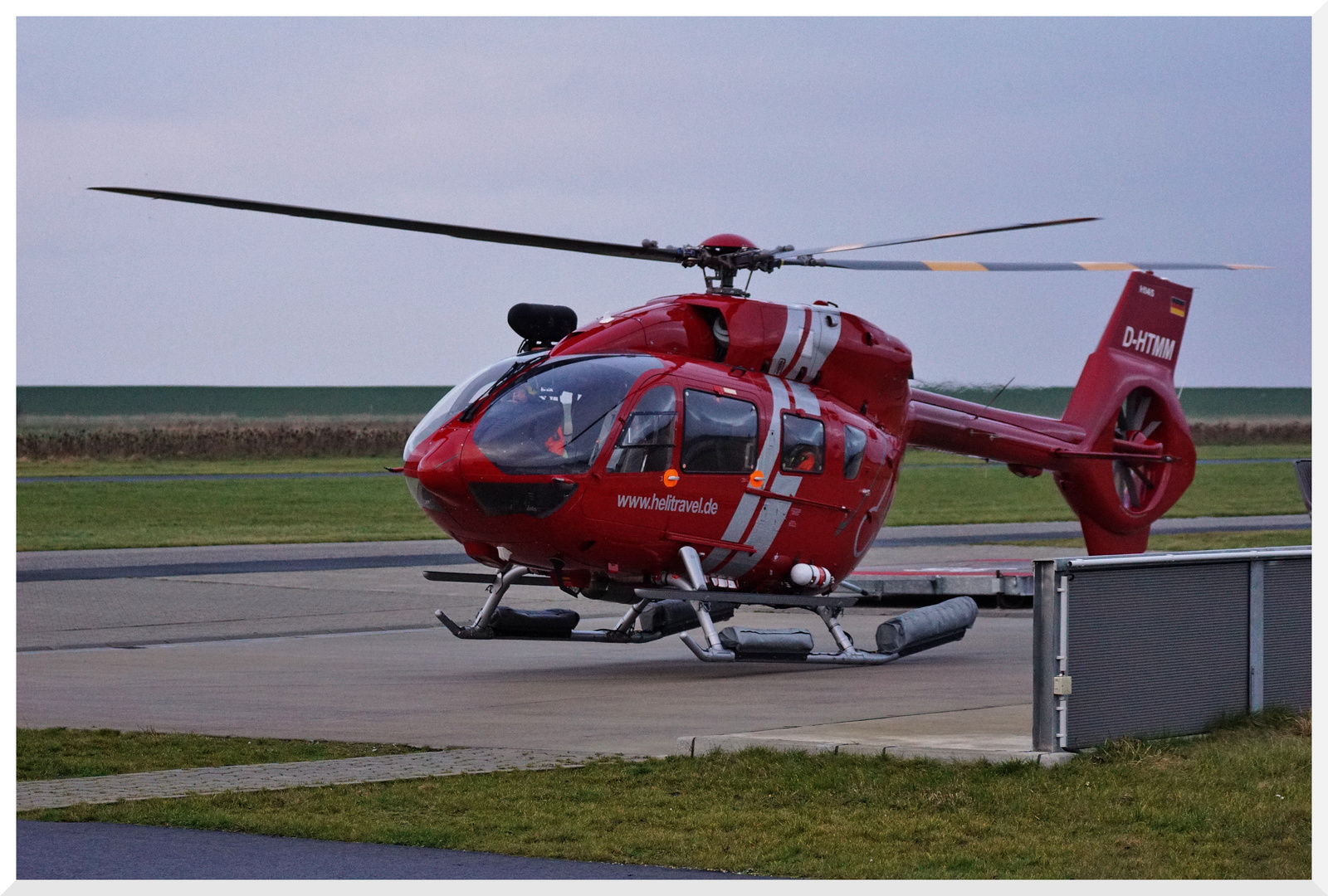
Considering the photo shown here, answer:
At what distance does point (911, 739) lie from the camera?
10797 mm

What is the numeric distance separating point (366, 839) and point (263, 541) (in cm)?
2498

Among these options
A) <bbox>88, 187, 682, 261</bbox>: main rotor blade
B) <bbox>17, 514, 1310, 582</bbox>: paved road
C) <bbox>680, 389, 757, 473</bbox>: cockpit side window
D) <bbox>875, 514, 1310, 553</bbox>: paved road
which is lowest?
<bbox>875, 514, 1310, 553</bbox>: paved road

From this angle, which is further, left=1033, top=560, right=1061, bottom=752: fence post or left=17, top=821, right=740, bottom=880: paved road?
left=1033, top=560, right=1061, bottom=752: fence post

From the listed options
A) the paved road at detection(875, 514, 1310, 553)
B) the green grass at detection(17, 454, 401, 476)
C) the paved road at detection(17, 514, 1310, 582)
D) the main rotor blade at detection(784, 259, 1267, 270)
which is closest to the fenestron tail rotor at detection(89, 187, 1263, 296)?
the main rotor blade at detection(784, 259, 1267, 270)

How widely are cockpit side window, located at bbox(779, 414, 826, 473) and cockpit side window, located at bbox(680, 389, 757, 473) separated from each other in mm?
381

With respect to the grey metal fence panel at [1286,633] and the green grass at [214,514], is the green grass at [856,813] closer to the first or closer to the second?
the grey metal fence panel at [1286,633]

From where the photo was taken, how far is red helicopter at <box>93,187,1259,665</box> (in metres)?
13.8

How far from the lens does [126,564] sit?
88.5 feet

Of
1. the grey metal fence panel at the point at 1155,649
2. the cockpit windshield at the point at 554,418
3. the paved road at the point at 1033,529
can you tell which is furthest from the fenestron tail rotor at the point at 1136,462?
the paved road at the point at 1033,529

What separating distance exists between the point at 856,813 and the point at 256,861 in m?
2.87

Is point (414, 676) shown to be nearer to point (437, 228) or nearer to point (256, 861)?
point (437, 228)

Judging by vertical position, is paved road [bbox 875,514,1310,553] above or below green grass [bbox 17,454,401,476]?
above

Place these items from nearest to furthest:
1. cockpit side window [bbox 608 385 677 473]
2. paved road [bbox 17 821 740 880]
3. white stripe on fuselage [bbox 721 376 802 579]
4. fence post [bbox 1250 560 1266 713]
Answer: paved road [bbox 17 821 740 880], fence post [bbox 1250 560 1266 713], cockpit side window [bbox 608 385 677 473], white stripe on fuselage [bbox 721 376 802 579]

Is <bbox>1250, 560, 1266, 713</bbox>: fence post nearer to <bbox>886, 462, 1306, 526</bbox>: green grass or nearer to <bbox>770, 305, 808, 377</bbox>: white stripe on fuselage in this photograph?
<bbox>770, 305, 808, 377</bbox>: white stripe on fuselage
